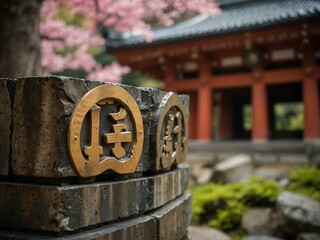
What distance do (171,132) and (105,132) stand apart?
78cm

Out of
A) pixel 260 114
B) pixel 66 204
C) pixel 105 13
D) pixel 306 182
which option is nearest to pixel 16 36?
pixel 66 204

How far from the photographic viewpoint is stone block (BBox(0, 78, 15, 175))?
67.5 inches

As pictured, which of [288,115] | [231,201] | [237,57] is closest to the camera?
[231,201]

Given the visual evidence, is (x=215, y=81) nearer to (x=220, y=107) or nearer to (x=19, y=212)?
(x=220, y=107)

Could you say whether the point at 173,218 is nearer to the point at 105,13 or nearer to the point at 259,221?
the point at 259,221

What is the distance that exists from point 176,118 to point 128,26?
261 inches

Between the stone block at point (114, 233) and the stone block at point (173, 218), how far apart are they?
0.07 m

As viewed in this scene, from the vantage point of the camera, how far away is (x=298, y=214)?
4.60 meters

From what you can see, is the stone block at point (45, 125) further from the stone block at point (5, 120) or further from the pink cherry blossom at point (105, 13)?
the pink cherry blossom at point (105, 13)

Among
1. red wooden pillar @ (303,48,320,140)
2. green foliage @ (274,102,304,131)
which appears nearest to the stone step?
red wooden pillar @ (303,48,320,140)

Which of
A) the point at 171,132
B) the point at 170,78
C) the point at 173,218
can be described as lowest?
the point at 173,218

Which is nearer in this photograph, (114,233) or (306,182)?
(114,233)

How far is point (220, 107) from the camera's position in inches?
481

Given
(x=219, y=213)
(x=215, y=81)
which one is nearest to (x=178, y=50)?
(x=215, y=81)
